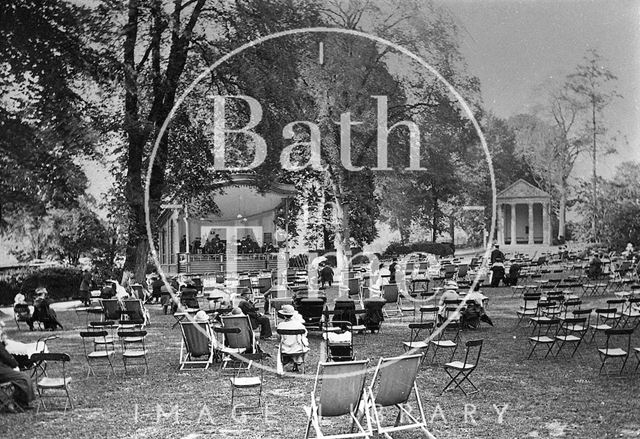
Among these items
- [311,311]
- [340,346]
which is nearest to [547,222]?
[311,311]

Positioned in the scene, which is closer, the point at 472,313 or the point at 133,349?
the point at 133,349

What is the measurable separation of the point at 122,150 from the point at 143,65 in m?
2.07

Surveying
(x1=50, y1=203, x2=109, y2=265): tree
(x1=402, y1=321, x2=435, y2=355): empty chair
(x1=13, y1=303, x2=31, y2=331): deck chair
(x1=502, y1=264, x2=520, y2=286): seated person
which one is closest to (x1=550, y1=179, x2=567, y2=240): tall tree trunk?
(x1=502, y1=264, x2=520, y2=286): seated person

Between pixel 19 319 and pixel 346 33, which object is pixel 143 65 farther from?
pixel 346 33

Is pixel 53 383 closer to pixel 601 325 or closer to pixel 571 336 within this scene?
pixel 571 336

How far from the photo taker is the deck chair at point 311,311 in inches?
510

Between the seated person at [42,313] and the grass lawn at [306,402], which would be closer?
the grass lawn at [306,402]

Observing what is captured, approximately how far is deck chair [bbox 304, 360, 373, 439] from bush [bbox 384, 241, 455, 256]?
974 inches

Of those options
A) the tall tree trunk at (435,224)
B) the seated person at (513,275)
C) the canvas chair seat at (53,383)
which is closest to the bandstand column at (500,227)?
the tall tree trunk at (435,224)

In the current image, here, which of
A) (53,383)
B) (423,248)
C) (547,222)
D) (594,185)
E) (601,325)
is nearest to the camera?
(53,383)

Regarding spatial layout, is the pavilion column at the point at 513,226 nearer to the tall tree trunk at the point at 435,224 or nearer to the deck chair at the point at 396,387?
the tall tree trunk at the point at 435,224

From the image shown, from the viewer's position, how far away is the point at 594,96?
101 ft

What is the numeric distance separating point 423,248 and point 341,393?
26.8 m

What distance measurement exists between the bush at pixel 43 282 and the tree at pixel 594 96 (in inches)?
681
